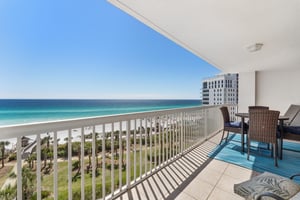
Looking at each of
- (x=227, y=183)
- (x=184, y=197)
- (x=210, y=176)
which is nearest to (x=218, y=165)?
(x=210, y=176)

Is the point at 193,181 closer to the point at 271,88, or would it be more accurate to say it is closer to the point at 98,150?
the point at 98,150

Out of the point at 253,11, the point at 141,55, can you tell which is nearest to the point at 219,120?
the point at 253,11

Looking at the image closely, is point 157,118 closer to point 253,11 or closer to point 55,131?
point 55,131

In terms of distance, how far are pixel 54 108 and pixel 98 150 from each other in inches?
741

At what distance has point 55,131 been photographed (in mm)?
1360

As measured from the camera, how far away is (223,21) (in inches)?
87.5

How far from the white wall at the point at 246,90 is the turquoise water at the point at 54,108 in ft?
46.2

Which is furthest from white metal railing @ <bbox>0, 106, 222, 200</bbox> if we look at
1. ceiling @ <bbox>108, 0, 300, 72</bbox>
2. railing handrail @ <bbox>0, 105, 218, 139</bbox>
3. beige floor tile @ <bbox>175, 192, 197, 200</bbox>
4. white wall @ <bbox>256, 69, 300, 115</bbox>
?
white wall @ <bbox>256, 69, 300, 115</bbox>

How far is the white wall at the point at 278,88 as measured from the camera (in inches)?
216

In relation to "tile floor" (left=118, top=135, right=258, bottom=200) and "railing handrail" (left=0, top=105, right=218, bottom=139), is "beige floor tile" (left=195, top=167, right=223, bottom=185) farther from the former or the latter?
"railing handrail" (left=0, top=105, right=218, bottom=139)

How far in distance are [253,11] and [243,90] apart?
487cm

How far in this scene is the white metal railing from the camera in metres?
1.31

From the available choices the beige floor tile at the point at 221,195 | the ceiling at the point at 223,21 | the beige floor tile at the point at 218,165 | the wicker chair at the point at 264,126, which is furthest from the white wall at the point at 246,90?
the beige floor tile at the point at 221,195

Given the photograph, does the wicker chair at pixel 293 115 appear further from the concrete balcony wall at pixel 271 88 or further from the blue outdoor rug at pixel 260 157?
the concrete balcony wall at pixel 271 88
